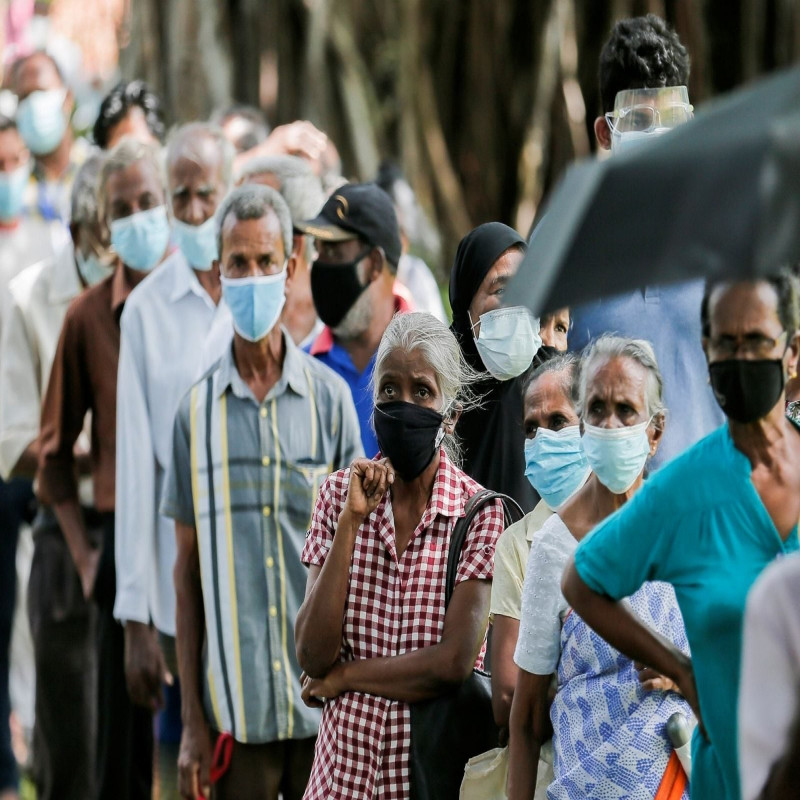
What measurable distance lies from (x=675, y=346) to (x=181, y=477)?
1.49 m

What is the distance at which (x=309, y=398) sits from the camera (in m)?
4.69

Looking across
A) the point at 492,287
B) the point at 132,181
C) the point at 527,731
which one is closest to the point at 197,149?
the point at 132,181

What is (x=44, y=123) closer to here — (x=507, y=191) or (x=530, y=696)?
(x=507, y=191)

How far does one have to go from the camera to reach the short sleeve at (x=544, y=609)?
347 cm

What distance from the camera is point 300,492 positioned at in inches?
181

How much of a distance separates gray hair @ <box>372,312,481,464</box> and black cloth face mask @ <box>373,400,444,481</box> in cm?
7

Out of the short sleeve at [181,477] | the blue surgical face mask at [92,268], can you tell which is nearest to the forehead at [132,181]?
the blue surgical face mask at [92,268]

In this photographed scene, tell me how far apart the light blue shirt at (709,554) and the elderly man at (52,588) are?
10.4 feet

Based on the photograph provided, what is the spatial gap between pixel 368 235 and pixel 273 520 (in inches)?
45.2

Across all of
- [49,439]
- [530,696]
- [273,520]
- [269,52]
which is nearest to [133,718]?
[49,439]

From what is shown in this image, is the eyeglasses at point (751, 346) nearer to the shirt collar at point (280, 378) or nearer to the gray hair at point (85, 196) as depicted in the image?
the shirt collar at point (280, 378)

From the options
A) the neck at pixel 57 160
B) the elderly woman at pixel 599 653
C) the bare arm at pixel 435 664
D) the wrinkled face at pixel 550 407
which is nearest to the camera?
the elderly woman at pixel 599 653

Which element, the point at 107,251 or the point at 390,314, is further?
the point at 107,251

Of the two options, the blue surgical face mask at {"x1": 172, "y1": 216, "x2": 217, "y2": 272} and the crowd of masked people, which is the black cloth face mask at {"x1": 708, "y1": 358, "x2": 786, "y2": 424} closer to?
the crowd of masked people
